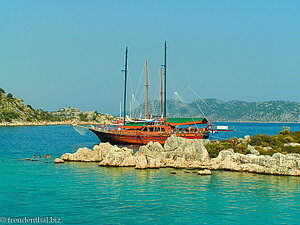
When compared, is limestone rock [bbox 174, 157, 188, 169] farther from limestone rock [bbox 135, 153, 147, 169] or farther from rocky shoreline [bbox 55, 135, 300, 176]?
limestone rock [bbox 135, 153, 147, 169]

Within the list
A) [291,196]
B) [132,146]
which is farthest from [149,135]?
[291,196]

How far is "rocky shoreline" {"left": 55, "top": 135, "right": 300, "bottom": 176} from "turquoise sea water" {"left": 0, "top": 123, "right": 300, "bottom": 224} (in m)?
1.37

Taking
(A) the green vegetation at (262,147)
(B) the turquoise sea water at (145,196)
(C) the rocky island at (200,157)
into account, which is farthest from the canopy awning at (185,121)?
(B) the turquoise sea water at (145,196)

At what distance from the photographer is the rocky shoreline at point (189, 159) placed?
33.0 metres

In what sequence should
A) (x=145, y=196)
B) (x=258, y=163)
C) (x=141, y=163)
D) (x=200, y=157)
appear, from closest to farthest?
1. (x=145, y=196)
2. (x=258, y=163)
3. (x=141, y=163)
4. (x=200, y=157)

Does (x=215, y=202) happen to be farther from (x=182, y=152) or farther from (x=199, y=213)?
(x=182, y=152)

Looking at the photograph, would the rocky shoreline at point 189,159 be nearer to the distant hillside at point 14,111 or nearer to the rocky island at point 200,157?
the rocky island at point 200,157

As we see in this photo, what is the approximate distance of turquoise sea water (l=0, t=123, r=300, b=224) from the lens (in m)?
20.6

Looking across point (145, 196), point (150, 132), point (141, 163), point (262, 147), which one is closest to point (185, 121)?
point (150, 132)

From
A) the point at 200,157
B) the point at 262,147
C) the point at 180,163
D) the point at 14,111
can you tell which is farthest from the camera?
the point at 14,111

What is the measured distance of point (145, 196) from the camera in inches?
985

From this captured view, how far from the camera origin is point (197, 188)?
27344mm

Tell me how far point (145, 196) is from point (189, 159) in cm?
1348

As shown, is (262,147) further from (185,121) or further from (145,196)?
(185,121)
